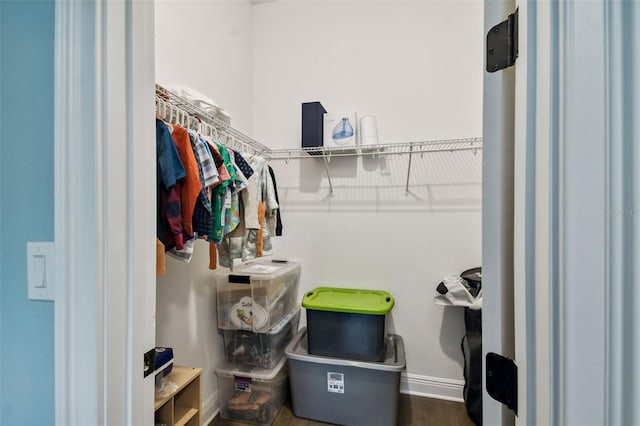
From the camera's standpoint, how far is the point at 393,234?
2.05m

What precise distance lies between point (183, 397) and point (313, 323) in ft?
2.44

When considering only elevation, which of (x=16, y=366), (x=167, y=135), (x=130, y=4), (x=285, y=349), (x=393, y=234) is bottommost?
(x=285, y=349)

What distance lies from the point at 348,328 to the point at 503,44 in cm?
154

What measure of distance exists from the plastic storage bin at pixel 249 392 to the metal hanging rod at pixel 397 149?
1397 millimetres

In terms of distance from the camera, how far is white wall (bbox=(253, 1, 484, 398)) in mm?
1954

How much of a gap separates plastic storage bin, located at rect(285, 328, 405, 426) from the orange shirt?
3.76 feet

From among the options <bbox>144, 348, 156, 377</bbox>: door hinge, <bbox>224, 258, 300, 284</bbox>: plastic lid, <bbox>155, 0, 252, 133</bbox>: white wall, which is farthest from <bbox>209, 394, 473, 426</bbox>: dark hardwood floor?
<bbox>155, 0, 252, 133</bbox>: white wall

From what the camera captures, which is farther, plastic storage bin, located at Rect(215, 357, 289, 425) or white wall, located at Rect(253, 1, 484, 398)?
white wall, located at Rect(253, 1, 484, 398)

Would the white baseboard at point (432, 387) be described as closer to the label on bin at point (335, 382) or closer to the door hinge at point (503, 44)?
the label on bin at point (335, 382)

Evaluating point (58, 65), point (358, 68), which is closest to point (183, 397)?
point (58, 65)

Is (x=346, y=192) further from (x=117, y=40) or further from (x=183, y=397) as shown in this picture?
(x=117, y=40)

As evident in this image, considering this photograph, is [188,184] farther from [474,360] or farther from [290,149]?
[474,360]

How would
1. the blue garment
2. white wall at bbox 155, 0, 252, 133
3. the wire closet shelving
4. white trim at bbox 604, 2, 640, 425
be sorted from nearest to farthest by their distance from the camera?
1. white trim at bbox 604, 2, 640, 425
2. the blue garment
3. the wire closet shelving
4. white wall at bbox 155, 0, 252, 133

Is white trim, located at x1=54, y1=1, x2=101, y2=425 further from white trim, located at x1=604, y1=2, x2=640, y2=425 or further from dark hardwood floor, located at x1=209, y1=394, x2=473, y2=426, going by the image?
dark hardwood floor, located at x1=209, y1=394, x2=473, y2=426
